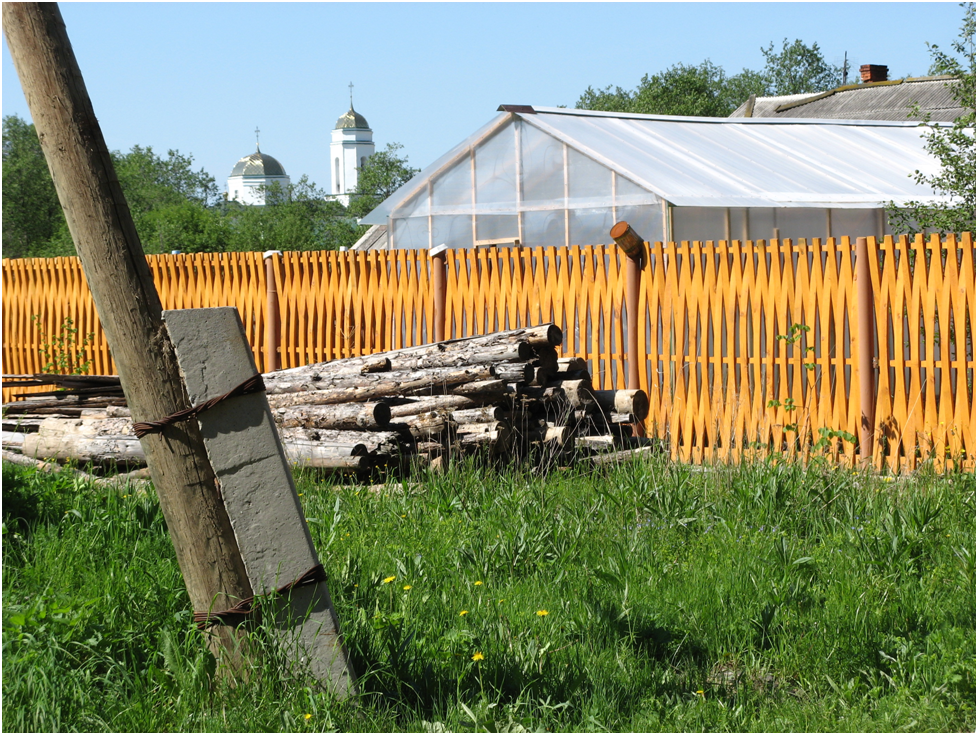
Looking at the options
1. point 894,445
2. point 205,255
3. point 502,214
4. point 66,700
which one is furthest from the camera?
point 502,214

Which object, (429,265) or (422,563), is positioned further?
(429,265)

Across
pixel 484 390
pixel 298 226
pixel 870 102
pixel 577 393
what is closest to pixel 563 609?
pixel 484 390

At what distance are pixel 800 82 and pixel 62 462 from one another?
86.7 m

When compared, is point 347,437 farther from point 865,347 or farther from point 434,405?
point 865,347

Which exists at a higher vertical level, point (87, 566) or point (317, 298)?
point (317, 298)

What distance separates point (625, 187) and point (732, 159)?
3480mm

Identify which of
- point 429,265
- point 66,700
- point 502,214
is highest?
point 502,214

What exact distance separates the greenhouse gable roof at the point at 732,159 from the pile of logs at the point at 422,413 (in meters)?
8.25

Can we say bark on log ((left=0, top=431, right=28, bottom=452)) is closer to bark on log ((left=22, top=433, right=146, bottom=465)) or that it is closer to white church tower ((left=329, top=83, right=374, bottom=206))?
bark on log ((left=22, top=433, right=146, bottom=465))

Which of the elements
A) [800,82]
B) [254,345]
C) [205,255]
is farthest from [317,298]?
[800,82]

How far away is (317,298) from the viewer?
11781mm

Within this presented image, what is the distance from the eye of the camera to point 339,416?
7117 millimetres

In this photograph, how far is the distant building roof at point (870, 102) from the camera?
1554 inches

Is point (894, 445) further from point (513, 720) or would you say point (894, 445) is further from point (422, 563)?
point (513, 720)
